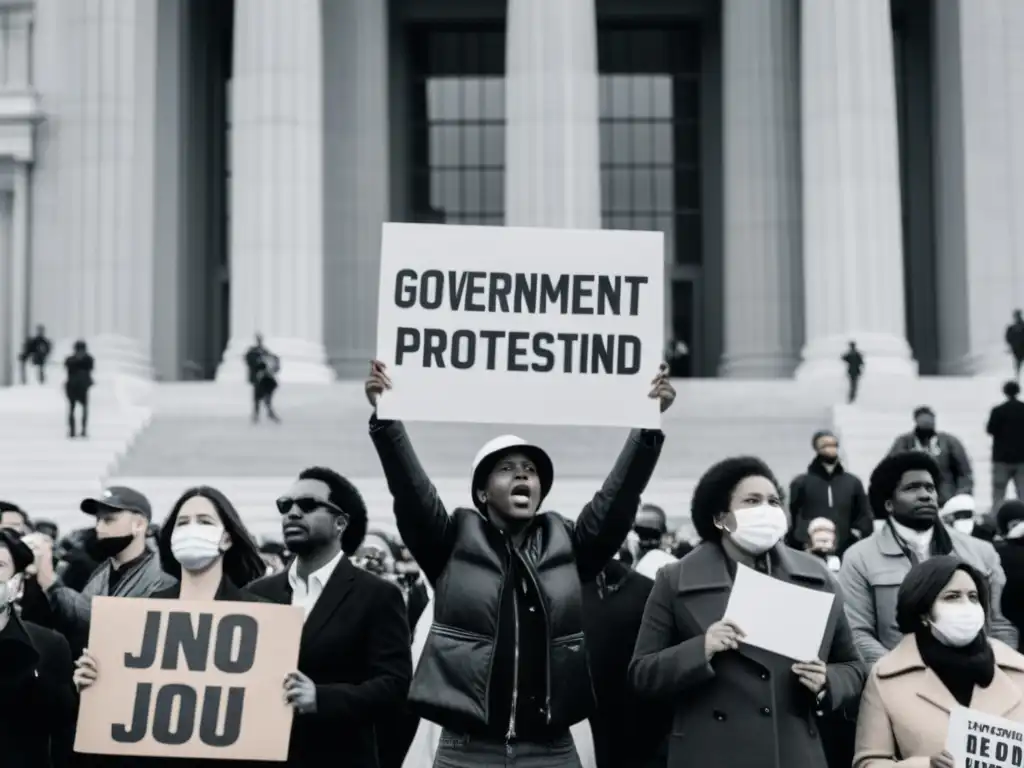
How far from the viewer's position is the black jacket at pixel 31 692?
8.30m

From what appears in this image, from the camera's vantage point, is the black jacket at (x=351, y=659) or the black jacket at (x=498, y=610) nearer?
the black jacket at (x=498, y=610)

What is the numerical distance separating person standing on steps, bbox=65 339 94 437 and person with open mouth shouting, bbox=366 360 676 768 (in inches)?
1012

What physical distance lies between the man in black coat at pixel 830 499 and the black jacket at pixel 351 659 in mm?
9796

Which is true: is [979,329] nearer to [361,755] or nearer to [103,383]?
[103,383]

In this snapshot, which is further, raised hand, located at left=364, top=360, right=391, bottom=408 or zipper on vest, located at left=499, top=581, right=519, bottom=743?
raised hand, located at left=364, top=360, right=391, bottom=408

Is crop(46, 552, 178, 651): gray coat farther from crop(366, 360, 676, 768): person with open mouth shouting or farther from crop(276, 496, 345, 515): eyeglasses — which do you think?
crop(366, 360, 676, 768): person with open mouth shouting

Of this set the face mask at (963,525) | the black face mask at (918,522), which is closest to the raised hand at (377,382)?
the black face mask at (918,522)

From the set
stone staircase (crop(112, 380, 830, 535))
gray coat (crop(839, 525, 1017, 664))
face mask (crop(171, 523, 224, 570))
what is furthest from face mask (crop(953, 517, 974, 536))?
stone staircase (crop(112, 380, 830, 535))

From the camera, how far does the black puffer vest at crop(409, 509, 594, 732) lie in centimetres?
786

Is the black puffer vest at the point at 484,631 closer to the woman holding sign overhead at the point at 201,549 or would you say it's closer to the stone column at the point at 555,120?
the woman holding sign overhead at the point at 201,549

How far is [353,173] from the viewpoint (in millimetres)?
49469

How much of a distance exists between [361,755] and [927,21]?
4838 cm

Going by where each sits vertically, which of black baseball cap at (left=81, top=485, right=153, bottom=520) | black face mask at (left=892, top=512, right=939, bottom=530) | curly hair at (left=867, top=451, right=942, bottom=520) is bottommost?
black face mask at (left=892, top=512, right=939, bottom=530)

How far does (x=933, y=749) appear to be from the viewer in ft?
25.5
